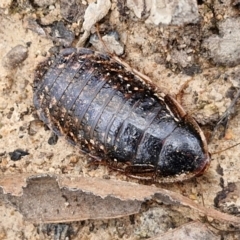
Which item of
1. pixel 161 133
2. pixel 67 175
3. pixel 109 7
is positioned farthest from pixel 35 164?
pixel 109 7

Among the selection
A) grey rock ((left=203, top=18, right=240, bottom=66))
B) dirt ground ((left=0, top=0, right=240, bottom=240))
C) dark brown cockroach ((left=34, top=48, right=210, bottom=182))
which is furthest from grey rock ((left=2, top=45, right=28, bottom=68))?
grey rock ((left=203, top=18, right=240, bottom=66))

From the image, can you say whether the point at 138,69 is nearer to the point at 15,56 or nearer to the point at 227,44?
the point at 227,44

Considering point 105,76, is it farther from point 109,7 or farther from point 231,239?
point 231,239

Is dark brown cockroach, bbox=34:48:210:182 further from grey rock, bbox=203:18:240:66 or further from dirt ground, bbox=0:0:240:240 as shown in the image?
grey rock, bbox=203:18:240:66

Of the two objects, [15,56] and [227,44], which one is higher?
[227,44]

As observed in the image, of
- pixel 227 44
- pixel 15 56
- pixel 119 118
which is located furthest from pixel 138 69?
pixel 15 56

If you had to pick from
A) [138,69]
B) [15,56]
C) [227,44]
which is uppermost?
[227,44]

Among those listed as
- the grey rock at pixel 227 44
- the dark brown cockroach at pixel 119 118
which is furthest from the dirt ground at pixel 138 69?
the dark brown cockroach at pixel 119 118
